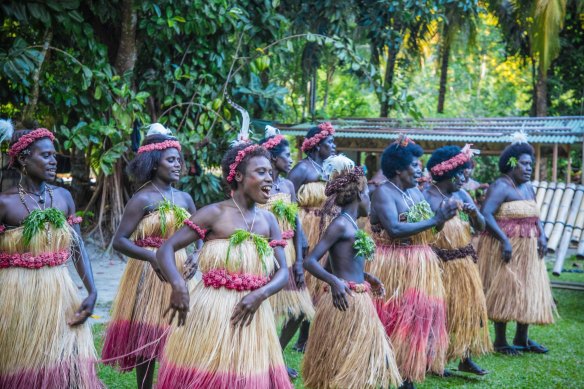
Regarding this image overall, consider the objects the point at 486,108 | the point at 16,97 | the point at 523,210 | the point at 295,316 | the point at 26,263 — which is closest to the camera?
the point at 26,263

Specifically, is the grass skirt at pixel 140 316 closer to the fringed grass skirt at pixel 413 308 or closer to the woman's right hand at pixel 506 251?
the fringed grass skirt at pixel 413 308

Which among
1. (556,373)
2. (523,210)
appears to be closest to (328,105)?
(523,210)

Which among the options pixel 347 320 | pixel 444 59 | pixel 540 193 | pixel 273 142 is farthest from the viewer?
pixel 444 59

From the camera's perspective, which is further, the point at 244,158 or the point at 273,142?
the point at 273,142

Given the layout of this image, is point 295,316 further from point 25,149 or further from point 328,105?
point 328,105

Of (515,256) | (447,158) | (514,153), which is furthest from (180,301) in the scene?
(514,153)

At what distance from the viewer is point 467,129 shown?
12609 millimetres

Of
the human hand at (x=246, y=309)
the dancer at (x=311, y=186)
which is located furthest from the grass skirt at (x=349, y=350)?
the dancer at (x=311, y=186)

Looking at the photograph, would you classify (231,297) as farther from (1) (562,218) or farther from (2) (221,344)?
(1) (562,218)

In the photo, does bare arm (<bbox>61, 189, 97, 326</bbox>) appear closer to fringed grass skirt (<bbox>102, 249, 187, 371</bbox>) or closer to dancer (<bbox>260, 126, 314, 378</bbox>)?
fringed grass skirt (<bbox>102, 249, 187, 371</bbox>)

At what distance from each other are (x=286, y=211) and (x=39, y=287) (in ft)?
6.62

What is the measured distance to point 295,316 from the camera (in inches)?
221

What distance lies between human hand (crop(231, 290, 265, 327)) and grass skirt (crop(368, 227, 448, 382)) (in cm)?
163

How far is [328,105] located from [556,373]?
13.3 m
